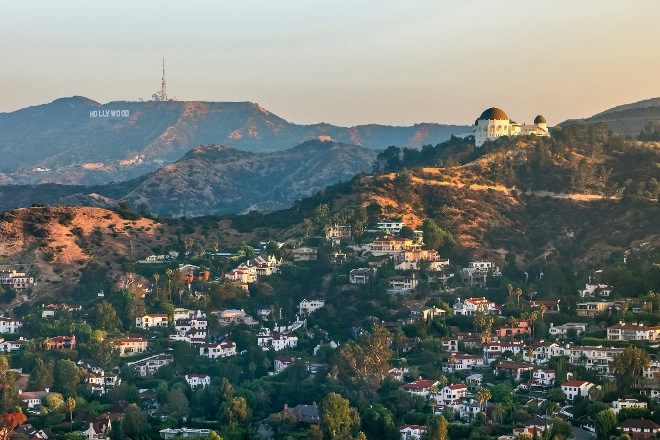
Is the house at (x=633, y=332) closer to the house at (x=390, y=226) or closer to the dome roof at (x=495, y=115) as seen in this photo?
the house at (x=390, y=226)

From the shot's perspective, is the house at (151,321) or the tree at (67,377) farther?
the house at (151,321)

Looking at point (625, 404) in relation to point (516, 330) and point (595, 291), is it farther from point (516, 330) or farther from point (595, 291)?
point (595, 291)

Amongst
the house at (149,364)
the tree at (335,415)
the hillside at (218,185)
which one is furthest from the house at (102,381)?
the hillside at (218,185)

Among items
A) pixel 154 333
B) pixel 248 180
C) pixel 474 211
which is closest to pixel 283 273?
pixel 154 333

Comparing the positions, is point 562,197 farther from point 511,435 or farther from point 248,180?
point 248,180

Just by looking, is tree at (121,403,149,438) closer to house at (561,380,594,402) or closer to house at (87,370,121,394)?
house at (87,370,121,394)

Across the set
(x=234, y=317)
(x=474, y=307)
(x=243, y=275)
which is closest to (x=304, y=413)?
(x=474, y=307)
